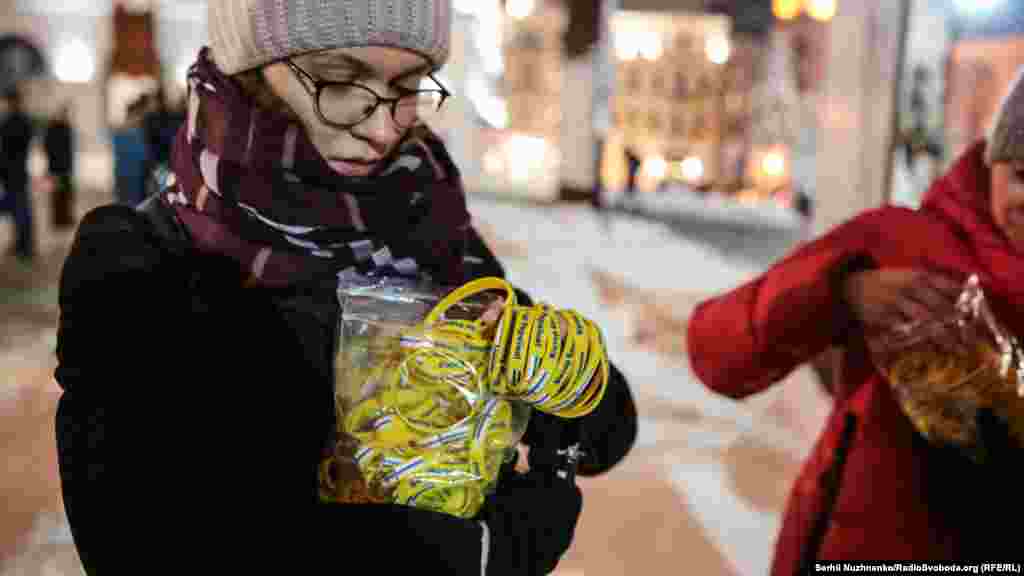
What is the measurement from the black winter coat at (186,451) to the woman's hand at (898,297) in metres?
0.85

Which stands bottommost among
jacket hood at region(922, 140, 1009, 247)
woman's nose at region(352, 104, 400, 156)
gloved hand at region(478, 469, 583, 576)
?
gloved hand at region(478, 469, 583, 576)

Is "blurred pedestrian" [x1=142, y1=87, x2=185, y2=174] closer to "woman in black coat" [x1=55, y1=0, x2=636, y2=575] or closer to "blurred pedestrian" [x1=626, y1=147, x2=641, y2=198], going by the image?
"woman in black coat" [x1=55, y1=0, x2=636, y2=575]

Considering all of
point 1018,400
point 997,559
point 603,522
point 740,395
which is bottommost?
point 603,522

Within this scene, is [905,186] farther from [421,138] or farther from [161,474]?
[161,474]

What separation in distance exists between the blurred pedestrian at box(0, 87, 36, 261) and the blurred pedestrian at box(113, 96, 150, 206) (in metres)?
1.38

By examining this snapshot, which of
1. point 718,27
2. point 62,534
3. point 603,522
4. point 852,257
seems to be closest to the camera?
point 62,534

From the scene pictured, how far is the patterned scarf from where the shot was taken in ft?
3.43

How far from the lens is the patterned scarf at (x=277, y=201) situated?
3.43ft

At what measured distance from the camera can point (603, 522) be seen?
2.21 meters

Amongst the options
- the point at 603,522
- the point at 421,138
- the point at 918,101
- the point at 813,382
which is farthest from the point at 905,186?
the point at 421,138

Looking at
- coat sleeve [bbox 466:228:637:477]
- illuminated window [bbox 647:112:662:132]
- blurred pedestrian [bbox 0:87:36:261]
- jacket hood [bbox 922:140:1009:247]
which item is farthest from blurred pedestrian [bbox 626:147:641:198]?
illuminated window [bbox 647:112:662:132]

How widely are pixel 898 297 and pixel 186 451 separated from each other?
1182 mm

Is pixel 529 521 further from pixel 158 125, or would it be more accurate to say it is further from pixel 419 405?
pixel 158 125

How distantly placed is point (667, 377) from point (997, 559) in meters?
3.07
